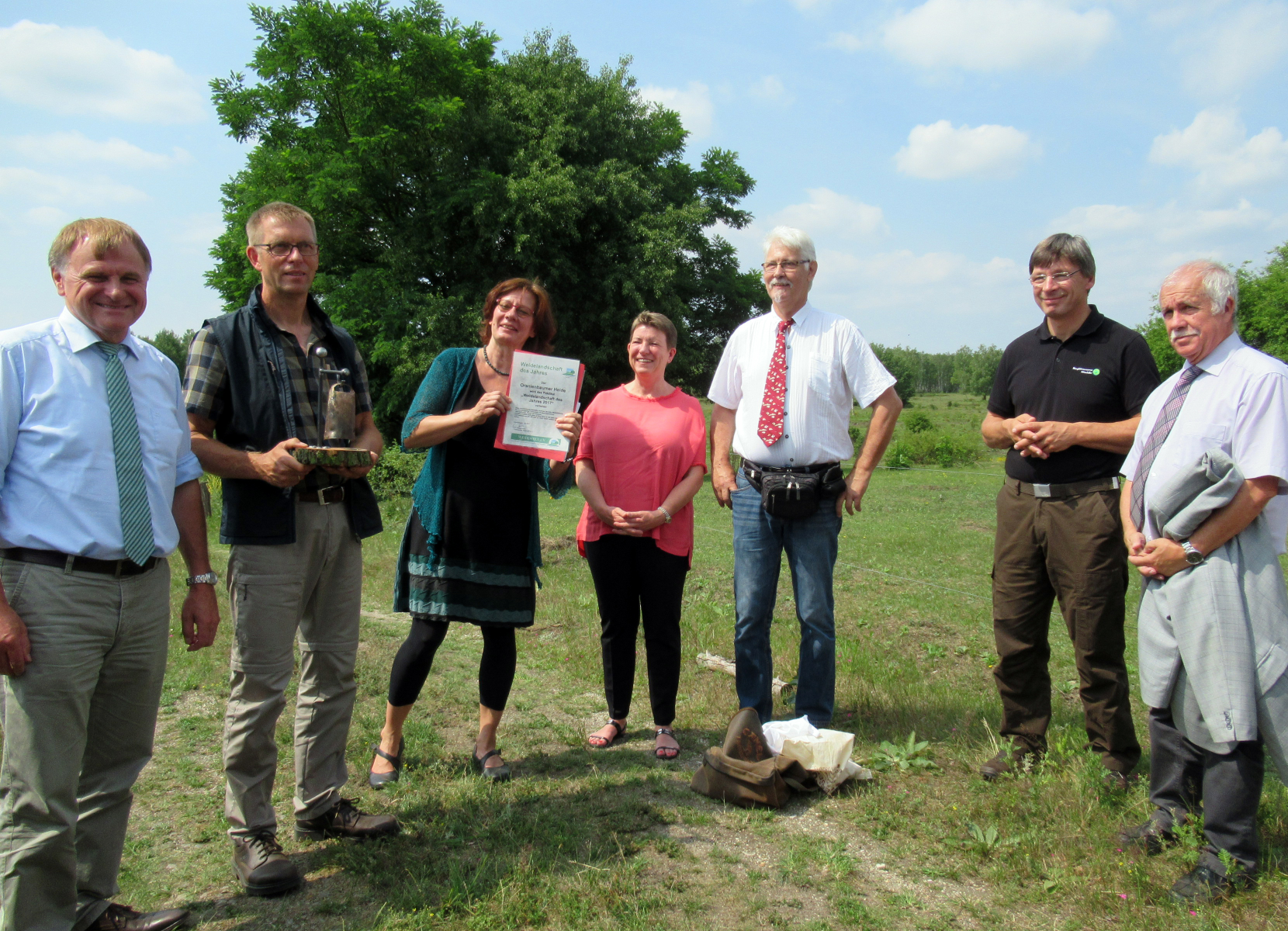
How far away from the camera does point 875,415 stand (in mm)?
4461

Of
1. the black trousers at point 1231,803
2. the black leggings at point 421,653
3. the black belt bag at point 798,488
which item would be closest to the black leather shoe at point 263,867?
the black leggings at point 421,653

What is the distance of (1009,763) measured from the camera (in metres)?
4.12

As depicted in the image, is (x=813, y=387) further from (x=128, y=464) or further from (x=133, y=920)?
(x=133, y=920)

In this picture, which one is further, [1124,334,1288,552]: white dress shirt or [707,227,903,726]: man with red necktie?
[707,227,903,726]: man with red necktie

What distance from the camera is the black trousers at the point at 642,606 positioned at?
4.63 metres

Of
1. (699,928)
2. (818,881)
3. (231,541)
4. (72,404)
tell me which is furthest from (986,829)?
(72,404)

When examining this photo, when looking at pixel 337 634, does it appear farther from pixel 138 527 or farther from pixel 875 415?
pixel 875 415

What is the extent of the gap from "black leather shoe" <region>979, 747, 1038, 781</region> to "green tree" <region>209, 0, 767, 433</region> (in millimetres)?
21776

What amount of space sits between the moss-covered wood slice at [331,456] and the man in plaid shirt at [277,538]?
54 millimetres

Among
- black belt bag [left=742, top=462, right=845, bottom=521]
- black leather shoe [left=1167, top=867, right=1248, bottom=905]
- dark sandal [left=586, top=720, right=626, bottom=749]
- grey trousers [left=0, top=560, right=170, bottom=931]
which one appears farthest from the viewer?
dark sandal [left=586, top=720, right=626, bottom=749]

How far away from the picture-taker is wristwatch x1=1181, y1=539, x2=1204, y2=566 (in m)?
3.14

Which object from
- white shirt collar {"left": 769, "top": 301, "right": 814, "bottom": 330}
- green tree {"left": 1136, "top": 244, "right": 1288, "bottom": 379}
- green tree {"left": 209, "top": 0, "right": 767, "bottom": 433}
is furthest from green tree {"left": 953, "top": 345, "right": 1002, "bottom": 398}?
white shirt collar {"left": 769, "top": 301, "right": 814, "bottom": 330}

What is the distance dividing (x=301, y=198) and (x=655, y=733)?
79.0 feet

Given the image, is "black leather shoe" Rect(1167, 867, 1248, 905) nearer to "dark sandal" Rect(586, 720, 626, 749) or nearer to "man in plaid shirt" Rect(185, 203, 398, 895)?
"dark sandal" Rect(586, 720, 626, 749)
